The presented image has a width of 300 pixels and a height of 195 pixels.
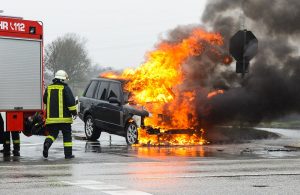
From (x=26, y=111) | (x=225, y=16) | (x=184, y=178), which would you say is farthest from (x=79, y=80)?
(x=184, y=178)

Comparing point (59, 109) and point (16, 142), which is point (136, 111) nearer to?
point (16, 142)

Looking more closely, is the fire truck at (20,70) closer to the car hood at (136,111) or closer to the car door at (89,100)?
the car hood at (136,111)

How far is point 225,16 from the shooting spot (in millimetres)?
21703

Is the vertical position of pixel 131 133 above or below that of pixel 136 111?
below

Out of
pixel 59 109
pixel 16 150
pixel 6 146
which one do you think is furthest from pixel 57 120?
pixel 6 146

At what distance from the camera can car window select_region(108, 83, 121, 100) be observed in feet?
60.3

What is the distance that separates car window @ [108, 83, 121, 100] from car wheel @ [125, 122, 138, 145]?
37.1 inches

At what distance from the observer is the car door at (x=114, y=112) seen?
59.2 feet

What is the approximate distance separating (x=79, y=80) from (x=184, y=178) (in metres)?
61.2

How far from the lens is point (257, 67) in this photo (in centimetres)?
2117

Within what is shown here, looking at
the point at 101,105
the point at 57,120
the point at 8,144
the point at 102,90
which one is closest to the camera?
the point at 57,120

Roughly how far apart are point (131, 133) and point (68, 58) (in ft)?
173

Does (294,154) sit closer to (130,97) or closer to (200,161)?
(200,161)

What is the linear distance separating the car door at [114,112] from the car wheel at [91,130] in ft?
2.85
